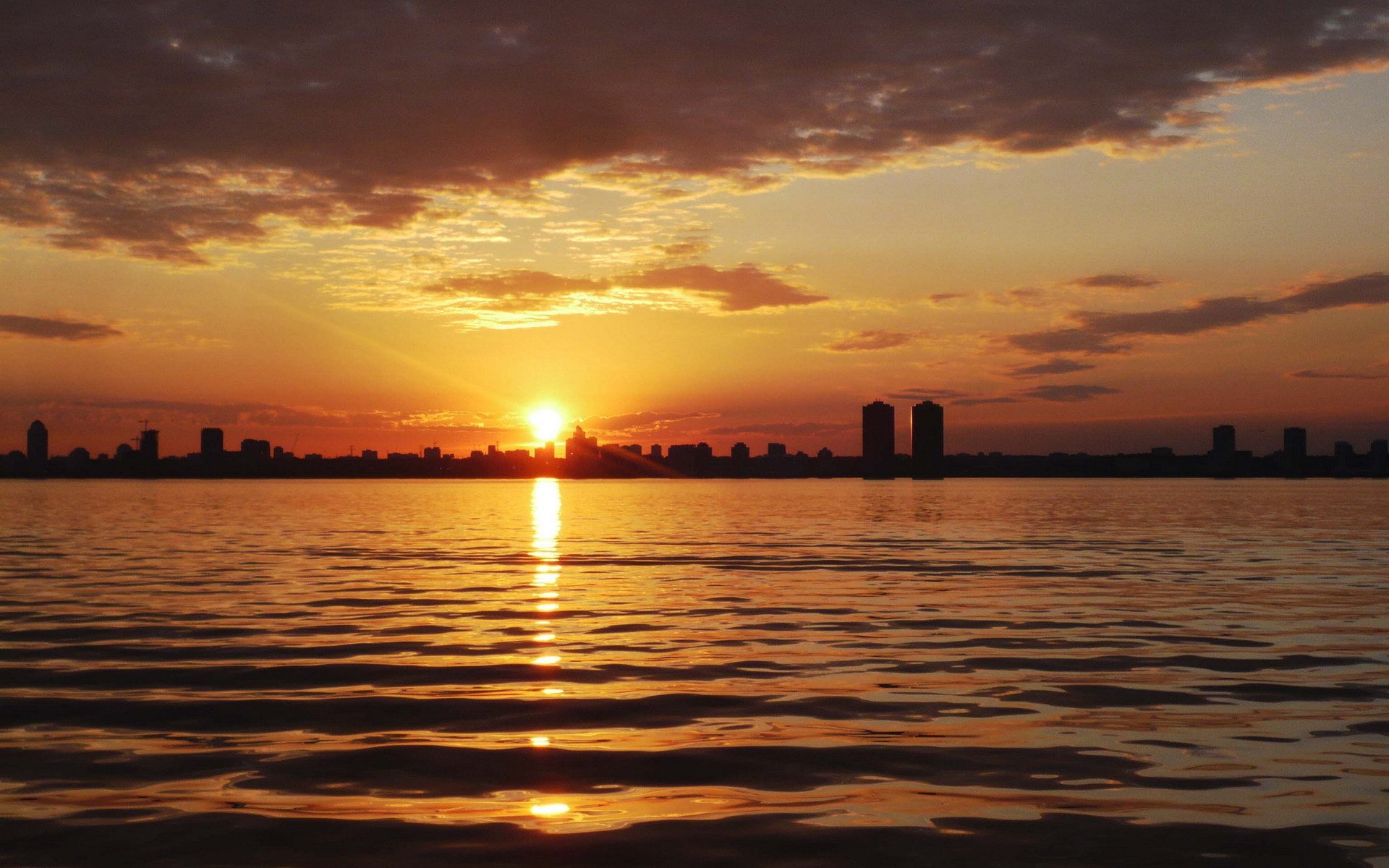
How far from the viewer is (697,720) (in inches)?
674

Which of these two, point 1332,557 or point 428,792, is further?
point 1332,557

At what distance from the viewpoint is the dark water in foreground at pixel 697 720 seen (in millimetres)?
11438

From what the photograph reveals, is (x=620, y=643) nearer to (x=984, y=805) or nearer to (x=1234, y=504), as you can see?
(x=984, y=805)

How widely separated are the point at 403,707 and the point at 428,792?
5296 mm

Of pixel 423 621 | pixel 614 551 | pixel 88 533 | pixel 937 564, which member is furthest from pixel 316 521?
pixel 423 621

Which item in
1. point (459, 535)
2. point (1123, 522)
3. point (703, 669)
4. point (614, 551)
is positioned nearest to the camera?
point (703, 669)

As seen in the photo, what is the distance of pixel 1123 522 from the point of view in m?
89.7

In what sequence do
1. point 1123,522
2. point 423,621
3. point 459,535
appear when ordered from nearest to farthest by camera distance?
point 423,621 → point 459,535 → point 1123,522

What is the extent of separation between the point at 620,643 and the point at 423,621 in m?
6.55

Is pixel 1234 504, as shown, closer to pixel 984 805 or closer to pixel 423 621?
pixel 423 621

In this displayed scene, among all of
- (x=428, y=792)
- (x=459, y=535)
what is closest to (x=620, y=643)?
(x=428, y=792)

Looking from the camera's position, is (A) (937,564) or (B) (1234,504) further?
(B) (1234,504)

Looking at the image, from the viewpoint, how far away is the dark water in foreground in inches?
450

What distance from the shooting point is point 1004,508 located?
126m
